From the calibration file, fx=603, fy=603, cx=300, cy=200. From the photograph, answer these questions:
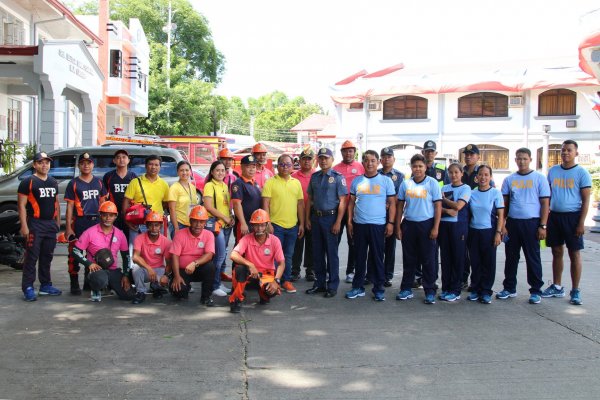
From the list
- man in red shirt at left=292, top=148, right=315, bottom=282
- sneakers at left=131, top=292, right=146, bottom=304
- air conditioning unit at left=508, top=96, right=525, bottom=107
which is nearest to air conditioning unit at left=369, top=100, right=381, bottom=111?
air conditioning unit at left=508, top=96, right=525, bottom=107

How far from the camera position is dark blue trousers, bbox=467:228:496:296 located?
23.2ft

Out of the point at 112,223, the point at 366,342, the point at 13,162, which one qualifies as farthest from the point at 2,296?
the point at 13,162

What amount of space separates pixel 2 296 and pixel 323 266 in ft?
12.8

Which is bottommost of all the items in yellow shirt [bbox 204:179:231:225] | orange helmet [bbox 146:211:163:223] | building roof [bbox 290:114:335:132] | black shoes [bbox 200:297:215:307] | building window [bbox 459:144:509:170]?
black shoes [bbox 200:297:215:307]

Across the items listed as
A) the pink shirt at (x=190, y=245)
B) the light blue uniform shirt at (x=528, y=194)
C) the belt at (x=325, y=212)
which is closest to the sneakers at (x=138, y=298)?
the pink shirt at (x=190, y=245)

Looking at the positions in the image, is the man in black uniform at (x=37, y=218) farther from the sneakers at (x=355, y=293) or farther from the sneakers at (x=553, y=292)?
the sneakers at (x=553, y=292)

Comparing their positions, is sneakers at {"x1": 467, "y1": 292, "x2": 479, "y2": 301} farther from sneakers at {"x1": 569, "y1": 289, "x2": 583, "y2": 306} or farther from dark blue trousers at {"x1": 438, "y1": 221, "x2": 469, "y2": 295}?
sneakers at {"x1": 569, "y1": 289, "x2": 583, "y2": 306}

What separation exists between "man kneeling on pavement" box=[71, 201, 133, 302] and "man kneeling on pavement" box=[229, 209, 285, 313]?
136 centimetres

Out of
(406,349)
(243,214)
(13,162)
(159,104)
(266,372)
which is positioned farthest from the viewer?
(159,104)

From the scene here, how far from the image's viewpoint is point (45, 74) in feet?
42.8

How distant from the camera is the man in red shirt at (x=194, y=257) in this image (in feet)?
22.5

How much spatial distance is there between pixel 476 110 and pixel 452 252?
26.6 m

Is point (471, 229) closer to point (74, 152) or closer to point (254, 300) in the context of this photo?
point (254, 300)

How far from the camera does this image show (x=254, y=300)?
283 inches
